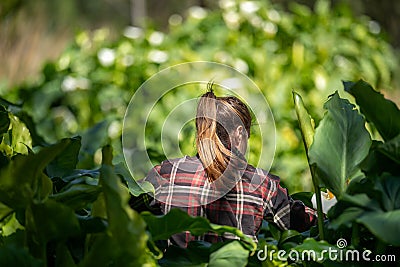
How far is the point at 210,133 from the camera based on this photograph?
4.15 feet

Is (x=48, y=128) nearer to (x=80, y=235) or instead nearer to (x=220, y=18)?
(x=220, y=18)

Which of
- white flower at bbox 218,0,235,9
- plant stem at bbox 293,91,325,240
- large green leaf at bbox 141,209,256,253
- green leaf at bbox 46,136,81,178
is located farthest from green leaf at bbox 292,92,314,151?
white flower at bbox 218,0,235,9

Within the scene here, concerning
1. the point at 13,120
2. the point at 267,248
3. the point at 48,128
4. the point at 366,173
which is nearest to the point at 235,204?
the point at 267,248

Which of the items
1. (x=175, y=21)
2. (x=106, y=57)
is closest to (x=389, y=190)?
(x=106, y=57)

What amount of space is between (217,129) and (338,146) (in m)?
0.20

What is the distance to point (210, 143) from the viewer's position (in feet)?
4.15

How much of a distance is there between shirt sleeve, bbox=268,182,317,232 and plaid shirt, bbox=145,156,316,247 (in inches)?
0.5

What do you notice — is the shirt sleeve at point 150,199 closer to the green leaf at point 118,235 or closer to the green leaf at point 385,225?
the green leaf at point 118,235

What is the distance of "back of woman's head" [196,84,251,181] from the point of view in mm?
1259

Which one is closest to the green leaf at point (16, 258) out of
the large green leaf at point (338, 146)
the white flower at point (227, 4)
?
the large green leaf at point (338, 146)

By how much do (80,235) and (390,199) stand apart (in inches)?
17.3

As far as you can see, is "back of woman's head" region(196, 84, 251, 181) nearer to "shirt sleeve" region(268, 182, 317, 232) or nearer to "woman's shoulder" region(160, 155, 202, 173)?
"woman's shoulder" region(160, 155, 202, 173)

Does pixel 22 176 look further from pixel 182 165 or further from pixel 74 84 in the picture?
pixel 74 84

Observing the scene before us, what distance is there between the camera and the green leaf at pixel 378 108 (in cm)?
115
